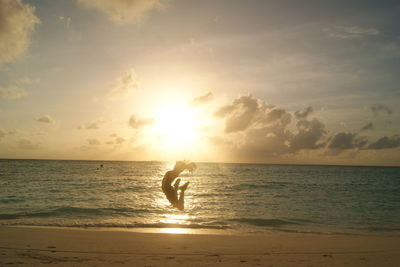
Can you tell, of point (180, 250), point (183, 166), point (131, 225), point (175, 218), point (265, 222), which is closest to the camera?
point (183, 166)

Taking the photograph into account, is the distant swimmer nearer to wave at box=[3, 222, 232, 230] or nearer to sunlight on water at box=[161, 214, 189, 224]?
wave at box=[3, 222, 232, 230]

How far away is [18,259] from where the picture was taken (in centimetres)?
1112

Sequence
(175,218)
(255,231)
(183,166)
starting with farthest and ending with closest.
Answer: (175,218) < (255,231) < (183,166)

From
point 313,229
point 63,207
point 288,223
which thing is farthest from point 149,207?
point 313,229

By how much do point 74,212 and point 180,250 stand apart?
15.7 metres

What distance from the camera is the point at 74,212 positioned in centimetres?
A: 2531

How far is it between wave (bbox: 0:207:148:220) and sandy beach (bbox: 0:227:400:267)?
250 inches

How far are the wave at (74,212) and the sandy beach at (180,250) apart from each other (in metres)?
6.35

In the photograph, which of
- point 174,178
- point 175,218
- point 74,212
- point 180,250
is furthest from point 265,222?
point 174,178

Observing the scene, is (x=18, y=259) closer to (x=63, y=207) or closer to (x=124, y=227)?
(x=124, y=227)

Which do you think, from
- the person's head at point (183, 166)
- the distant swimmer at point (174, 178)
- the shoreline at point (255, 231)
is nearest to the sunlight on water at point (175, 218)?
the shoreline at point (255, 231)

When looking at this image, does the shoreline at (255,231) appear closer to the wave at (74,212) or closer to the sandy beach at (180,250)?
the sandy beach at (180,250)

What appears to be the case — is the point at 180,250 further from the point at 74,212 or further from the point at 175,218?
the point at 74,212

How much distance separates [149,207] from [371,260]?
68.8 feet
